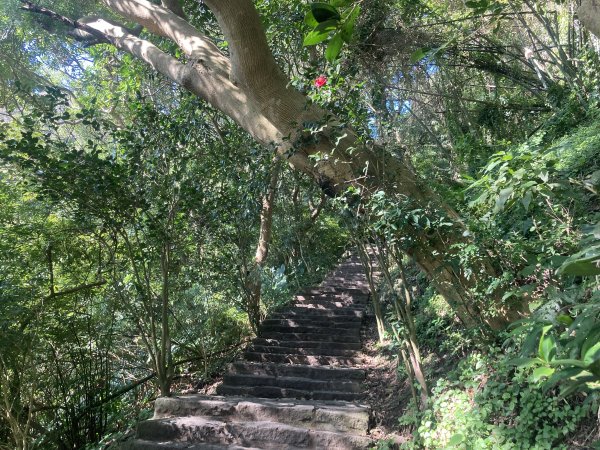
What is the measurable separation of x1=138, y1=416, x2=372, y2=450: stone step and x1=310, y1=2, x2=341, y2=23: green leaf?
137 inches

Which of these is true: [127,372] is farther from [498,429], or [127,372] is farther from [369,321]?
[498,429]

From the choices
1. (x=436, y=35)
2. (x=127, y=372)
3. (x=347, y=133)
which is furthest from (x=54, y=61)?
(x=347, y=133)

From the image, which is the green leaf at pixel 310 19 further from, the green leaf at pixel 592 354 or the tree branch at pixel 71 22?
the tree branch at pixel 71 22

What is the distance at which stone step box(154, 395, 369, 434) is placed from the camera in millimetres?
3729

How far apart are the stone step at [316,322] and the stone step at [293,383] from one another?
1.69 metres

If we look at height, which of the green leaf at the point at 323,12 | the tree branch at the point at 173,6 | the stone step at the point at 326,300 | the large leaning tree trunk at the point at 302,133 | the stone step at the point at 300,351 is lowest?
the stone step at the point at 300,351

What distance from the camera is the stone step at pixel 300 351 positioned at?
6.05 meters

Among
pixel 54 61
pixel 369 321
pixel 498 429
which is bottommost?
pixel 498 429

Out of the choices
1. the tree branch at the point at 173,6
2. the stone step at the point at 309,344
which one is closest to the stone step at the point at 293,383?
the stone step at the point at 309,344

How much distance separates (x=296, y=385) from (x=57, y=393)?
259 cm

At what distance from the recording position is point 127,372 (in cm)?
605

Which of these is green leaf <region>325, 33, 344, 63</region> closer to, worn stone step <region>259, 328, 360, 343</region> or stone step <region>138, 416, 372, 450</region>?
stone step <region>138, 416, 372, 450</region>

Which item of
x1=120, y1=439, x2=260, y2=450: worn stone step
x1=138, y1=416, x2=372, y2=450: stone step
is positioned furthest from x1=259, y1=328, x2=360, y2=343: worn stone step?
x1=120, y1=439, x2=260, y2=450: worn stone step

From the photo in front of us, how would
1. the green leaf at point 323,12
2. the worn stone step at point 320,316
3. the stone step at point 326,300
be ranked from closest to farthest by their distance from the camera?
the green leaf at point 323,12 < the worn stone step at point 320,316 < the stone step at point 326,300
